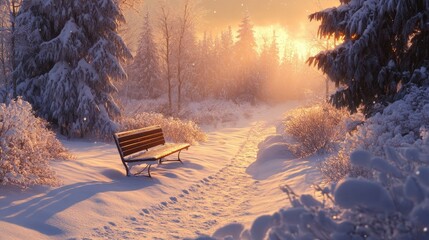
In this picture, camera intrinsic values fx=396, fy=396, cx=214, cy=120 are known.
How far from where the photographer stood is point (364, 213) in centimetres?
186

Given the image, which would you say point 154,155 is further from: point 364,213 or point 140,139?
point 364,213

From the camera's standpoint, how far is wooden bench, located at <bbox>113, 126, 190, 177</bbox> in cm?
802

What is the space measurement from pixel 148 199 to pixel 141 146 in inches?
102

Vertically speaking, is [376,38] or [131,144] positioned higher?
[376,38]

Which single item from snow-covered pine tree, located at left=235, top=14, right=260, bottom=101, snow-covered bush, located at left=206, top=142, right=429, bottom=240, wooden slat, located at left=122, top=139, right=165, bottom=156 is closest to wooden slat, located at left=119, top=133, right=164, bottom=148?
wooden slat, located at left=122, top=139, right=165, bottom=156

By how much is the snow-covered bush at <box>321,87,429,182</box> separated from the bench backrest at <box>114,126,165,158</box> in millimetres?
4025

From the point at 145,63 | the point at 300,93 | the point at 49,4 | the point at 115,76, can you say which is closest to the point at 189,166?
the point at 115,76

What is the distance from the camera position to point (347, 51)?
7992 millimetres

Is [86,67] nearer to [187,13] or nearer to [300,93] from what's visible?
[187,13]

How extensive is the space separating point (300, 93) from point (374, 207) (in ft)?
209

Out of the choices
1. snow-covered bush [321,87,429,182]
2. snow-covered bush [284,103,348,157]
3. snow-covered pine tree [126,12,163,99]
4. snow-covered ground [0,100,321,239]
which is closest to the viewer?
snow-covered ground [0,100,321,239]

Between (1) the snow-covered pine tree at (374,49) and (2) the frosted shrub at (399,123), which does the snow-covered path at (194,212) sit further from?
(1) the snow-covered pine tree at (374,49)

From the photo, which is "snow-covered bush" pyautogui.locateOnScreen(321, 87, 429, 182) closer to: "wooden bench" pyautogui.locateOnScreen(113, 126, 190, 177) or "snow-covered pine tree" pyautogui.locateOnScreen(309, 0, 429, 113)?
"snow-covered pine tree" pyautogui.locateOnScreen(309, 0, 429, 113)

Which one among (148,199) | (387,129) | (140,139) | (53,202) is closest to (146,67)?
(140,139)
